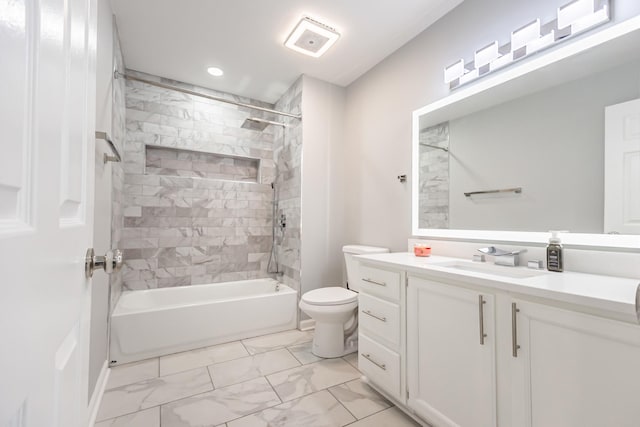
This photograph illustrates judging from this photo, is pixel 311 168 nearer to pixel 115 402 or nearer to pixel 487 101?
pixel 487 101

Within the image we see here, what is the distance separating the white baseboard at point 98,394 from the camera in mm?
1499

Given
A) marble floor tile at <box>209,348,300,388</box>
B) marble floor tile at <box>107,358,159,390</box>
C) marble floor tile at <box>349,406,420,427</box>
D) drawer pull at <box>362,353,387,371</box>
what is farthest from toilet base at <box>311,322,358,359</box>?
marble floor tile at <box>107,358,159,390</box>

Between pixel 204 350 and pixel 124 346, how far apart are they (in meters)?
0.60

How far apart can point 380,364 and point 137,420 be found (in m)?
1.43

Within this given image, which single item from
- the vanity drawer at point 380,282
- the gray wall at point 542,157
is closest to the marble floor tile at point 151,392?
the vanity drawer at point 380,282

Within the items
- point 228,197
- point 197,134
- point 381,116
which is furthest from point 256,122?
point 381,116

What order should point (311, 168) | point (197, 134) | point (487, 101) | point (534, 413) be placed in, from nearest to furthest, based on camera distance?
1. point (534, 413)
2. point (487, 101)
3. point (311, 168)
4. point (197, 134)

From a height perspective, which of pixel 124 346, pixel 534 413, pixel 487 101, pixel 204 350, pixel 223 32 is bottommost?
pixel 204 350

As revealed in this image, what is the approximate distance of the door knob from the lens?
0.69m

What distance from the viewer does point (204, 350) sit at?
235 cm

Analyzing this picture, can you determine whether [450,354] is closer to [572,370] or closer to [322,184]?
[572,370]

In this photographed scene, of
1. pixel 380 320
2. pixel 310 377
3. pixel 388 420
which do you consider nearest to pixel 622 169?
pixel 380 320

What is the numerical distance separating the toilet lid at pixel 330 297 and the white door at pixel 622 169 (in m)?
1.61

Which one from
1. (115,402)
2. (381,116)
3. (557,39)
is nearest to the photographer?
(557,39)
